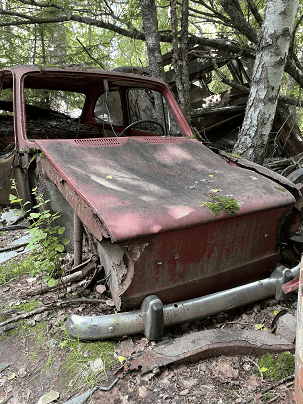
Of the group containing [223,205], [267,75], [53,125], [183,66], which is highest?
[183,66]

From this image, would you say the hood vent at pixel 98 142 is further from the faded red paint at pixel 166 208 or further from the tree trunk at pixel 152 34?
the tree trunk at pixel 152 34

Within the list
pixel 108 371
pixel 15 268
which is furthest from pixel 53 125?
pixel 108 371

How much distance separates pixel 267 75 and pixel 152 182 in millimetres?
2121

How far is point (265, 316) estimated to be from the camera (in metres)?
2.12

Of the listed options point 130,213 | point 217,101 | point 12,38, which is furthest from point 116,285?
point 12,38

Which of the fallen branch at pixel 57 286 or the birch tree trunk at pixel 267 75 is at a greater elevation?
the birch tree trunk at pixel 267 75

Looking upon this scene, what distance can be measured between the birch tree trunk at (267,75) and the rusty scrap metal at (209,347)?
2.20 m

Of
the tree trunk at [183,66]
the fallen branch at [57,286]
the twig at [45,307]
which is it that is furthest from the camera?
the tree trunk at [183,66]

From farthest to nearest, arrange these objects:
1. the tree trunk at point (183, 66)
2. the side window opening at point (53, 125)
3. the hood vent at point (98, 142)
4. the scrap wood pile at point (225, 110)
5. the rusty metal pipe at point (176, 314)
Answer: the scrap wood pile at point (225, 110)
the tree trunk at point (183, 66)
the side window opening at point (53, 125)
the hood vent at point (98, 142)
the rusty metal pipe at point (176, 314)

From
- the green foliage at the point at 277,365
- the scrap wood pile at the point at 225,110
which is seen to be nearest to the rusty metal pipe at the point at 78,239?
the green foliage at the point at 277,365

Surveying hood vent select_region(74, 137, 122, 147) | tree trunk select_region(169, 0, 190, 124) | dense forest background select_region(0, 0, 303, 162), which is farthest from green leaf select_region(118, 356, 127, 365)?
tree trunk select_region(169, 0, 190, 124)

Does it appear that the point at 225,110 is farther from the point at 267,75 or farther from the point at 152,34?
the point at 267,75

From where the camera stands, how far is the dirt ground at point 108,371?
4.93 feet

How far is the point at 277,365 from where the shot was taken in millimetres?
1635
